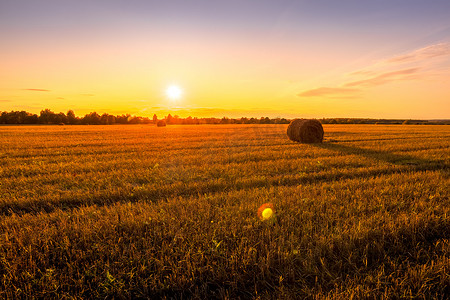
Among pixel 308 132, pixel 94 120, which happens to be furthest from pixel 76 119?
pixel 308 132

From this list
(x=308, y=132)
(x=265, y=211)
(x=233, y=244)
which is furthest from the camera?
(x=308, y=132)

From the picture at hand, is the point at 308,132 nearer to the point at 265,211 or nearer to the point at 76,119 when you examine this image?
the point at 265,211

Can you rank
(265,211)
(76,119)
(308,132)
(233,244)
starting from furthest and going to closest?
(76,119), (308,132), (265,211), (233,244)

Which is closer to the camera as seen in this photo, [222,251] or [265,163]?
[222,251]

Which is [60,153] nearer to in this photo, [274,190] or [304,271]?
[274,190]

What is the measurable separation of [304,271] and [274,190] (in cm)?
314

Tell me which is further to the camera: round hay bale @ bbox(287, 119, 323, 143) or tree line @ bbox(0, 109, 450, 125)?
tree line @ bbox(0, 109, 450, 125)

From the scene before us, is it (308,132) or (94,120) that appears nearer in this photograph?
(308,132)

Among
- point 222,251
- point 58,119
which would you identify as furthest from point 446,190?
point 58,119

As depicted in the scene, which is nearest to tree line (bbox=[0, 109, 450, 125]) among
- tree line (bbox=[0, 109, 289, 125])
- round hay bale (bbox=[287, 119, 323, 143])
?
tree line (bbox=[0, 109, 289, 125])

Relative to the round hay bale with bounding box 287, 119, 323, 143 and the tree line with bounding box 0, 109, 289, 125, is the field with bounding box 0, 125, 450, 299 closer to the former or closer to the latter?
the round hay bale with bounding box 287, 119, 323, 143

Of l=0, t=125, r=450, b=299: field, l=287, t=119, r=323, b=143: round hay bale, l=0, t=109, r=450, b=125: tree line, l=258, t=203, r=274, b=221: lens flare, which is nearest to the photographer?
l=0, t=125, r=450, b=299: field

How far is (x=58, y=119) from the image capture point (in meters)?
79.5

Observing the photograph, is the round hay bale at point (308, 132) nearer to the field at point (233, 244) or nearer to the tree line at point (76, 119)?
the field at point (233, 244)
